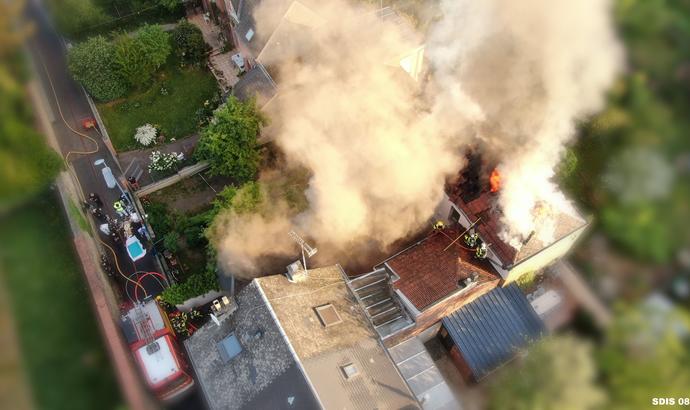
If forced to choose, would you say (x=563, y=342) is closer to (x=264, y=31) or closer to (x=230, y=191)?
(x=230, y=191)

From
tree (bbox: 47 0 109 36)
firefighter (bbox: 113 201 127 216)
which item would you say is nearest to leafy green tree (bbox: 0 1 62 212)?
tree (bbox: 47 0 109 36)

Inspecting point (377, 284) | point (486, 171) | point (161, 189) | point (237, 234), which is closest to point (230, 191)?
point (237, 234)

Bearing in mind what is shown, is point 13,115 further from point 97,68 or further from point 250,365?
point 97,68

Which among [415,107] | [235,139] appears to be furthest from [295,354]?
[415,107]

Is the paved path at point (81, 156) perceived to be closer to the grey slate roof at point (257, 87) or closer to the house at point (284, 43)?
the grey slate roof at point (257, 87)

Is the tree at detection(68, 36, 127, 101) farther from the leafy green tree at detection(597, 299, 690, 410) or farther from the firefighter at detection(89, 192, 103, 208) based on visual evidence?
the leafy green tree at detection(597, 299, 690, 410)
